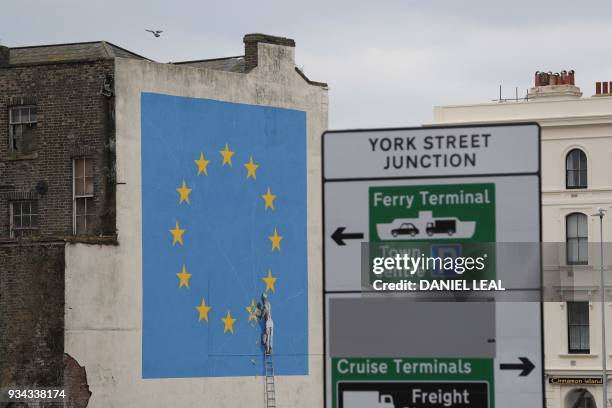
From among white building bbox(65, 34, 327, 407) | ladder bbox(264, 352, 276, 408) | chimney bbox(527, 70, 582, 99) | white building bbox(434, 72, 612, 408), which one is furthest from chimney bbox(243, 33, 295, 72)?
chimney bbox(527, 70, 582, 99)

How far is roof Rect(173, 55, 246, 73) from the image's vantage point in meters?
52.6

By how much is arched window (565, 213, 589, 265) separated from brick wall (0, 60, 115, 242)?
81.5 ft

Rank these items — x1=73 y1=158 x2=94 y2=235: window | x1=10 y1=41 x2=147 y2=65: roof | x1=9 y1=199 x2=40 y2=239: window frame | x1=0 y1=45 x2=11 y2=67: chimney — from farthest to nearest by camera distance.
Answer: x1=0 y1=45 x2=11 y2=67: chimney < x1=10 y1=41 x2=147 y2=65: roof < x1=9 y1=199 x2=40 y2=239: window frame < x1=73 y1=158 x2=94 y2=235: window

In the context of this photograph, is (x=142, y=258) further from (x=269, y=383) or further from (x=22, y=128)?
(x=269, y=383)

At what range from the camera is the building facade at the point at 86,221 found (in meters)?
44.1

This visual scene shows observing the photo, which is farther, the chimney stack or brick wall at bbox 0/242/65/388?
the chimney stack

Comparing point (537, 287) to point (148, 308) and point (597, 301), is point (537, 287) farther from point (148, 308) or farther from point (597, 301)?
point (597, 301)

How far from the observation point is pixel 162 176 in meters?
47.8

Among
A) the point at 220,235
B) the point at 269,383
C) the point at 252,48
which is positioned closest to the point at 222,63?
the point at 252,48

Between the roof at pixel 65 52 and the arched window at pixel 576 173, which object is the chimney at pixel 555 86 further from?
the roof at pixel 65 52

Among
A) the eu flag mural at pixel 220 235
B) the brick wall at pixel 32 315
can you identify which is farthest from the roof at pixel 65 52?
the brick wall at pixel 32 315

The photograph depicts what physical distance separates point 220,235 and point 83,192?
513 cm

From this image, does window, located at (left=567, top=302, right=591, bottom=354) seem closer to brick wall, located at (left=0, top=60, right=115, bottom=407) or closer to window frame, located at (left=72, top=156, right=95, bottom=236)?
brick wall, located at (left=0, top=60, right=115, bottom=407)

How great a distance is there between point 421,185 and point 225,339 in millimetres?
43313
